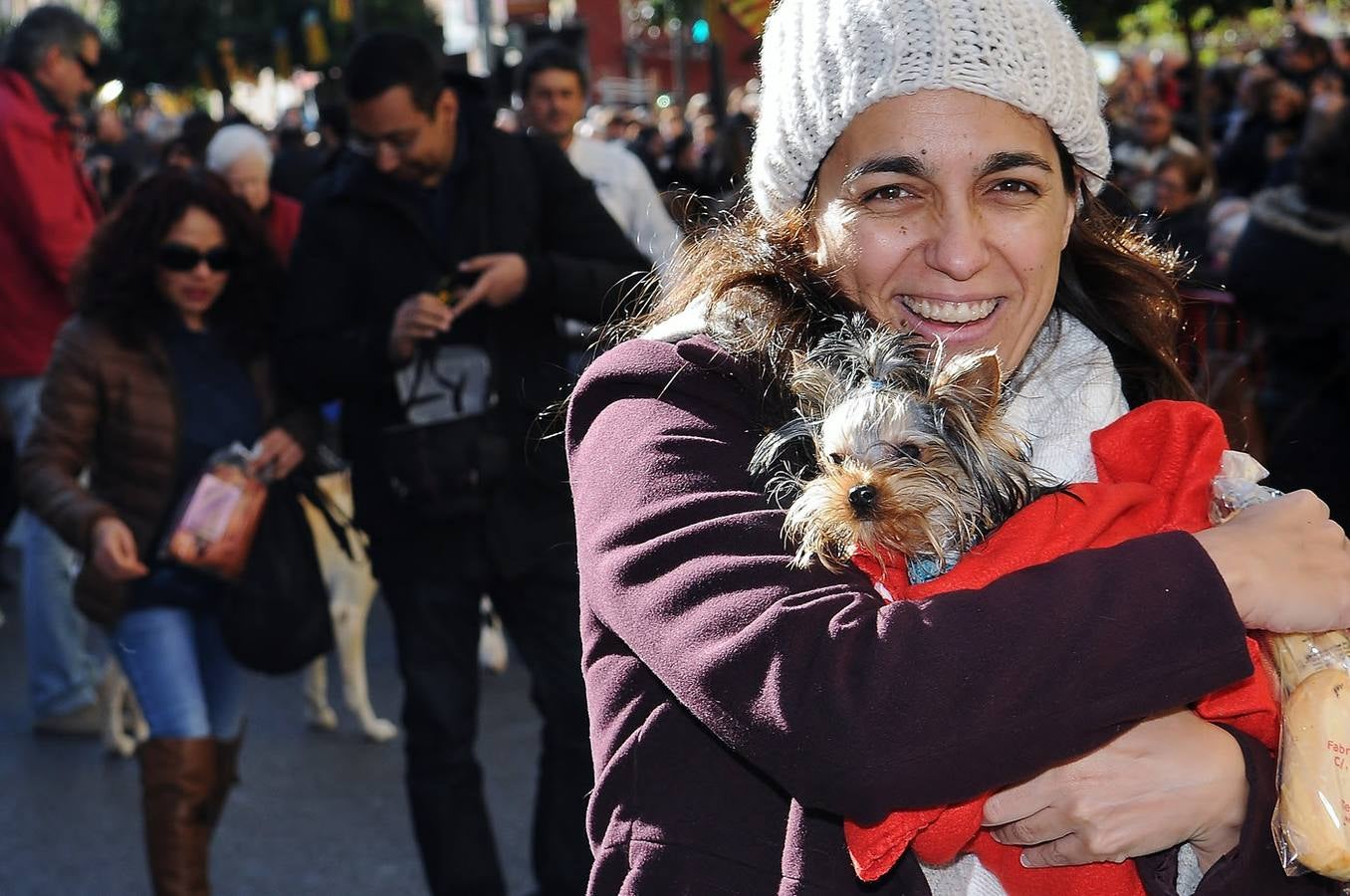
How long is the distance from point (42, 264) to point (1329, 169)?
5.36 meters

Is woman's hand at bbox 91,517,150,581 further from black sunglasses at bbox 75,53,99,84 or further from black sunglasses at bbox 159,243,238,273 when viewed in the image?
black sunglasses at bbox 75,53,99,84

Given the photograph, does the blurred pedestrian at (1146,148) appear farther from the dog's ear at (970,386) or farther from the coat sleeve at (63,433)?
the dog's ear at (970,386)

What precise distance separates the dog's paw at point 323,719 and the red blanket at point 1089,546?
516 cm

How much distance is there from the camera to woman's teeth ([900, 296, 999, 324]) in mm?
2061

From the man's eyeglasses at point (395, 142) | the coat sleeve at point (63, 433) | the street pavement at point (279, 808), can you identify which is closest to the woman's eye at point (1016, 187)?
the man's eyeglasses at point (395, 142)

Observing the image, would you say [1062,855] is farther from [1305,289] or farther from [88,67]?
[88,67]

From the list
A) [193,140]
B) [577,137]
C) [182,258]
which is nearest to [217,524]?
[182,258]

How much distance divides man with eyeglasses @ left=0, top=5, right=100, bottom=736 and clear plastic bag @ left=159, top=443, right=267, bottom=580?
2542mm

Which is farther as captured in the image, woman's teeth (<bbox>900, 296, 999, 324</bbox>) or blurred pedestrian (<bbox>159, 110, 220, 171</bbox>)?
blurred pedestrian (<bbox>159, 110, 220, 171</bbox>)

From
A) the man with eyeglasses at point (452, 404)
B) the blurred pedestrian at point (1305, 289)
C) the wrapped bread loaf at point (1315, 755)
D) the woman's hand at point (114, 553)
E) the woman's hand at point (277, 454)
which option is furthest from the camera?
the blurred pedestrian at point (1305, 289)

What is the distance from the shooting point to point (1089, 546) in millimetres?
1823

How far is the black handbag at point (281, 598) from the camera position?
454cm

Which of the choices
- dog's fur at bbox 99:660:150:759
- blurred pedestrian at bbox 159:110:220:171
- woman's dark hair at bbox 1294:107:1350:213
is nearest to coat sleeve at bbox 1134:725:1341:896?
woman's dark hair at bbox 1294:107:1350:213

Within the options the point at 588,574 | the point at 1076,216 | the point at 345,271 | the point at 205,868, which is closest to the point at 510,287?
the point at 345,271
